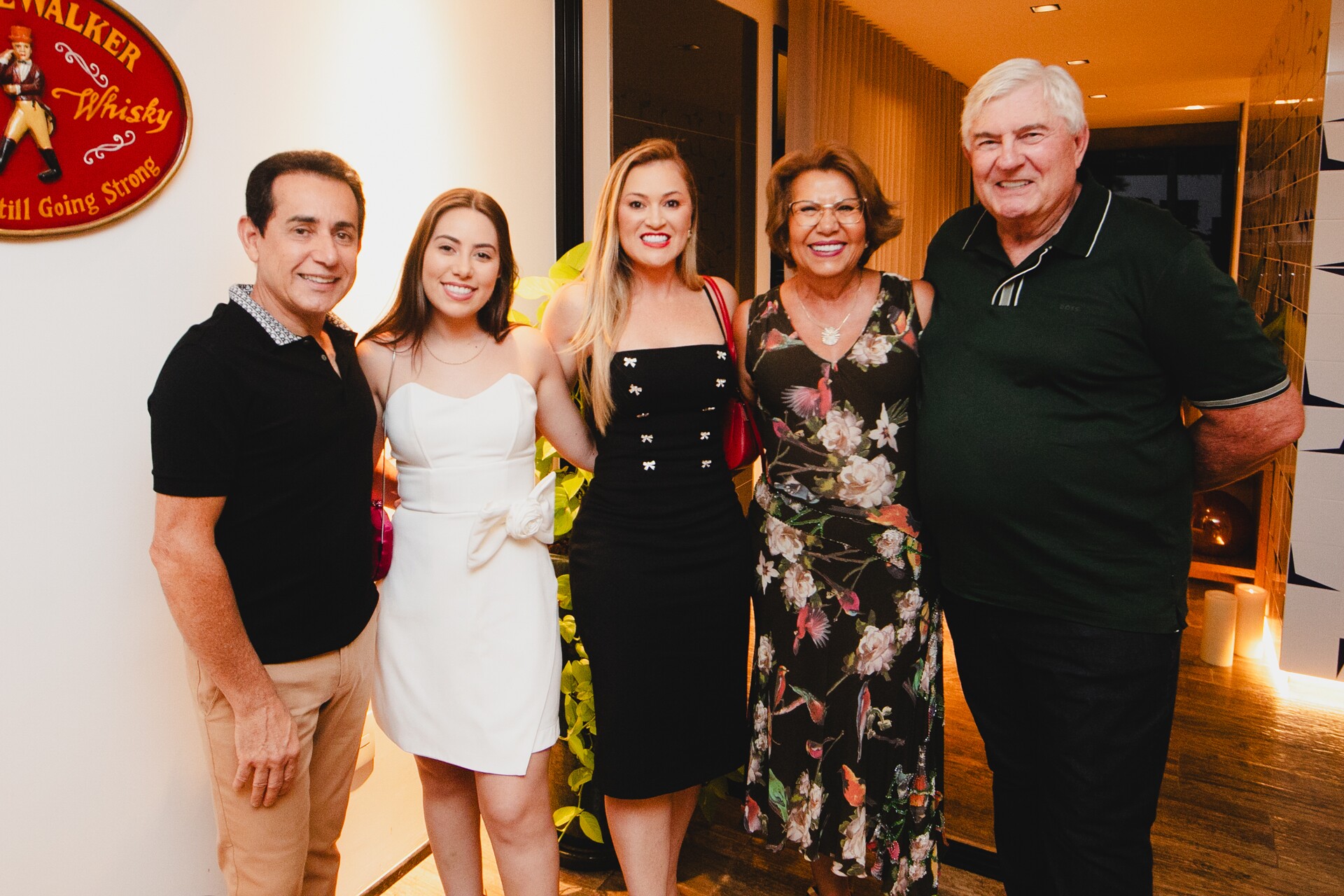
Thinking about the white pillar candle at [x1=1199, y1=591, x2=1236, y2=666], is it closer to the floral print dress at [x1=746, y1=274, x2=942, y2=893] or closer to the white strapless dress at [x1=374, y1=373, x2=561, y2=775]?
the floral print dress at [x1=746, y1=274, x2=942, y2=893]

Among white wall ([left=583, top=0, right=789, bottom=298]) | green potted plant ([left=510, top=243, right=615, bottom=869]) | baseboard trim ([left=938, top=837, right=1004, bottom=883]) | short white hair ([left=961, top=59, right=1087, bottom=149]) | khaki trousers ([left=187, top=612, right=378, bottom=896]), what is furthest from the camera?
white wall ([left=583, top=0, right=789, bottom=298])

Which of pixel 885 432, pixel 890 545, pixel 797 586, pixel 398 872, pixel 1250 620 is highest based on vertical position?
pixel 885 432

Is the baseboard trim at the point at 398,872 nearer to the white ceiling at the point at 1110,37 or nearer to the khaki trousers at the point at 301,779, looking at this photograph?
the khaki trousers at the point at 301,779

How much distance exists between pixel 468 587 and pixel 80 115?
3.64ft

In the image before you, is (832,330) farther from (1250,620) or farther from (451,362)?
(1250,620)

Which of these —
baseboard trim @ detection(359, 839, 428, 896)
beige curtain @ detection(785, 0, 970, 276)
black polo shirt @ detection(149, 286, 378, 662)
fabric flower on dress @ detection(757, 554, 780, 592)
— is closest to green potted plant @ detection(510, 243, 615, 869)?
baseboard trim @ detection(359, 839, 428, 896)

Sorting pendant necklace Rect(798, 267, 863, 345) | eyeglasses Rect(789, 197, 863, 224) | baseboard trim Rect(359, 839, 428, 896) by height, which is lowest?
baseboard trim Rect(359, 839, 428, 896)

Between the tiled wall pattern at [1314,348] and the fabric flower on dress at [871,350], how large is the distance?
8.16 ft

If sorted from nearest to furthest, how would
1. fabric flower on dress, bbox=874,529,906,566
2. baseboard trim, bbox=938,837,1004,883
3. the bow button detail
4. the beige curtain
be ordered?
1. the bow button detail
2. fabric flower on dress, bbox=874,529,906,566
3. baseboard trim, bbox=938,837,1004,883
4. the beige curtain

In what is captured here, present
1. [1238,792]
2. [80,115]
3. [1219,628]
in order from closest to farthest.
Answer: [80,115], [1238,792], [1219,628]

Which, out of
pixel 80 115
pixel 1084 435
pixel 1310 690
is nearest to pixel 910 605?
pixel 1084 435

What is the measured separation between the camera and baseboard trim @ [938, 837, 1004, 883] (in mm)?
2490

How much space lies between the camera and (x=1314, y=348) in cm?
343

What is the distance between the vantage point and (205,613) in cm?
145
